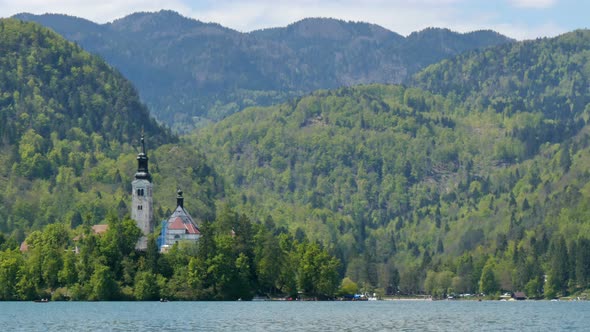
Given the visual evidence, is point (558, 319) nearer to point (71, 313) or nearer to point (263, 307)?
point (263, 307)

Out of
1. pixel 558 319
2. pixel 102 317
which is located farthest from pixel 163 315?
pixel 558 319

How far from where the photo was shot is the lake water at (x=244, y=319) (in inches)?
5433

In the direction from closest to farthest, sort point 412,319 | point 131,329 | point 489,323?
point 131,329, point 489,323, point 412,319

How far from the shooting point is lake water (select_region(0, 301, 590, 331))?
453 ft

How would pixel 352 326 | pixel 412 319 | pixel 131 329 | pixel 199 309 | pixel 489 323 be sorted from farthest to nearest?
pixel 199 309 < pixel 412 319 < pixel 489 323 < pixel 352 326 < pixel 131 329

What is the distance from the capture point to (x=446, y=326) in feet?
479

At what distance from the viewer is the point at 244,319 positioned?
502 ft

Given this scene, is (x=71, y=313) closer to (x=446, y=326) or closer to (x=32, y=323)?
(x=32, y=323)

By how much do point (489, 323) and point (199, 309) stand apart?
44794 mm

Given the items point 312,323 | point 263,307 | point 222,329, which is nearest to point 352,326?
point 312,323

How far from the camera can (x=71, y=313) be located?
166625 mm

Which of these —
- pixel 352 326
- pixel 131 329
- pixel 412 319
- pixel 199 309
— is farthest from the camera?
pixel 199 309

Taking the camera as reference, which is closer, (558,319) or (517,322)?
(517,322)

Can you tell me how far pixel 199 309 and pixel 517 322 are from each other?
46.4 metres
